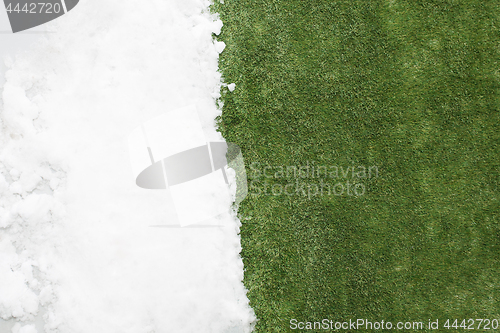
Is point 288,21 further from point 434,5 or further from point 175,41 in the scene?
point 434,5

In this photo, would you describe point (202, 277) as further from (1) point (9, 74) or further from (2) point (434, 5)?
(2) point (434, 5)

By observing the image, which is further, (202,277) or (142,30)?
(142,30)

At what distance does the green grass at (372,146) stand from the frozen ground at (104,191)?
0.97ft

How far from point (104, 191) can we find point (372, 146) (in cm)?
232

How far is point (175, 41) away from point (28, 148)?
1536 millimetres

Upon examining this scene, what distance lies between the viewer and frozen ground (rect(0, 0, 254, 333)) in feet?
7.94

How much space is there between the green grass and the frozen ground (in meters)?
0.30

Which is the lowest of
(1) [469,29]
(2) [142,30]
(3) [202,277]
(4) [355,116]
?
(3) [202,277]

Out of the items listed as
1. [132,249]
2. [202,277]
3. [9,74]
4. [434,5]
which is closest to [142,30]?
[9,74]

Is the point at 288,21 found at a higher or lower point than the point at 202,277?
higher

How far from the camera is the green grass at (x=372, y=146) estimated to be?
8.24 feet

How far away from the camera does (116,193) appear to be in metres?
2.50

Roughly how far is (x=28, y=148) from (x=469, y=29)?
3939 millimetres

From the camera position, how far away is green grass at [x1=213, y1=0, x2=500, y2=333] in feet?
8.24
